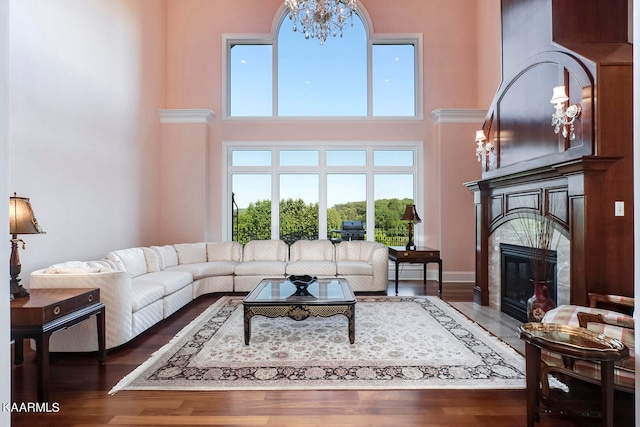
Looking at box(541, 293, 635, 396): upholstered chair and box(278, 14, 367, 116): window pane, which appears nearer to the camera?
box(541, 293, 635, 396): upholstered chair

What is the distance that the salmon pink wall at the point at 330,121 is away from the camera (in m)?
6.22

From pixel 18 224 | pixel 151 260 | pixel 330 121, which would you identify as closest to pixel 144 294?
pixel 18 224

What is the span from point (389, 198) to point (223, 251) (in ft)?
10.5

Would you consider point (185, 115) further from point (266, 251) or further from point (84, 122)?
point (266, 251)

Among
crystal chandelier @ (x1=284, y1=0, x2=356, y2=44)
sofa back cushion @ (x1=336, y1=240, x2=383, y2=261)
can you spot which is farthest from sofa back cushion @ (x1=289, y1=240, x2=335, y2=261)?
crystal chandelier @ (x1=284, y1=0, x2=356, y2=44)

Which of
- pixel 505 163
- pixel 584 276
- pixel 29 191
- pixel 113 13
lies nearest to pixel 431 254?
pixel 505 163

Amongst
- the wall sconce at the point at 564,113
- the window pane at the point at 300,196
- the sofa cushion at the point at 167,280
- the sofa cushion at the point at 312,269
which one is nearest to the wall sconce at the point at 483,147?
the wall sconce at the point at 564,113

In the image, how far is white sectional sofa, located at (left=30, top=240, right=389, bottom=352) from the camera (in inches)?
108

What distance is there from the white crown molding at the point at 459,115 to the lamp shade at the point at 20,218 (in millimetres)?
5800

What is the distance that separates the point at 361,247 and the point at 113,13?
5.02 m

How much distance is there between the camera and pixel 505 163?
4.08 m

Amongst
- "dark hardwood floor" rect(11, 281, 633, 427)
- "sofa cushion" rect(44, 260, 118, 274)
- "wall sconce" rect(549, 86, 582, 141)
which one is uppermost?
"wall sconce" rect(549, 86, 582, 141)

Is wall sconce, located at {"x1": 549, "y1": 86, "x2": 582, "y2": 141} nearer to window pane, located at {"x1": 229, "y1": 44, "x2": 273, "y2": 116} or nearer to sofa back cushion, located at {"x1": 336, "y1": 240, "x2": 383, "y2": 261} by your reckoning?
sofa back cushion, located at {"x1": 336, "y1": 240, "x2": 383, "y2": 261}

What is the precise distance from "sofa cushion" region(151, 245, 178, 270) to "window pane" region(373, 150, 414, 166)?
388 cm
